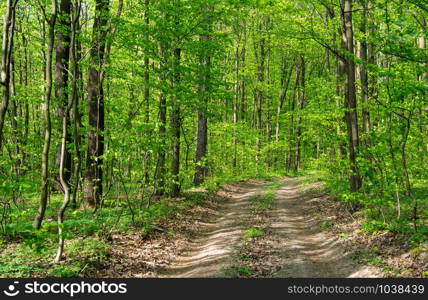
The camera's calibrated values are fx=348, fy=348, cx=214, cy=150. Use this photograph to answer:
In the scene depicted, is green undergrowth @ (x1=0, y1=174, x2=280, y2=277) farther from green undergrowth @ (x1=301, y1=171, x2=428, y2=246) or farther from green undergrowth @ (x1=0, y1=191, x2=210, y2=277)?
green undergrowth @ (x1=301, y1=171, x2=428, y2=246)

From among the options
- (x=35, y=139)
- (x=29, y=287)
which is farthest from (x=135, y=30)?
(x=29, y=287)

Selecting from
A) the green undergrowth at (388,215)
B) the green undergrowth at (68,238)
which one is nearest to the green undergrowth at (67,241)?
the green undergrowth at (68,238)

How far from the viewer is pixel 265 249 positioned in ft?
29.0

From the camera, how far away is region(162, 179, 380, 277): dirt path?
23.9ft

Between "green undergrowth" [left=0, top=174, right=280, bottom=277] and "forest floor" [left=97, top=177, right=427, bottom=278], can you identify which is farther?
"forest floor" [left=97, top=177, right=427, bottom=278]

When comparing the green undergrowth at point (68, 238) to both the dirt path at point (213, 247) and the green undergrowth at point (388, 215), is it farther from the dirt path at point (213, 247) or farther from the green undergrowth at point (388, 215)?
the green undergrowth at point (388, 215)

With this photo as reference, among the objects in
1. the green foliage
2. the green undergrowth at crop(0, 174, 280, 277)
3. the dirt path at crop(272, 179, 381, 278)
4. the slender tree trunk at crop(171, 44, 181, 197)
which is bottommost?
the dirt path at crop(272, 179, 381, 278)

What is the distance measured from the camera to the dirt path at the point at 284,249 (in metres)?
7.29

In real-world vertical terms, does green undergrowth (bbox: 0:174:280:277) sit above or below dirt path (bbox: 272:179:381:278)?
above

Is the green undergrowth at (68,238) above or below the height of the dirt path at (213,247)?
above

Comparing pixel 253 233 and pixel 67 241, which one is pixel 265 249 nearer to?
pixel 253 233

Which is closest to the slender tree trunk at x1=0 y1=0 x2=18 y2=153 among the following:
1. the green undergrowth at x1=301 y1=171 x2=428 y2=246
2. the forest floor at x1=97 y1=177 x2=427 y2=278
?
the forest floor at x1=97 y1=177 x2=427 y2=278

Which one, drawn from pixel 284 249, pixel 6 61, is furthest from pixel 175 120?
→ pixel 6 61

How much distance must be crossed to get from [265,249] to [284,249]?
0.50m
